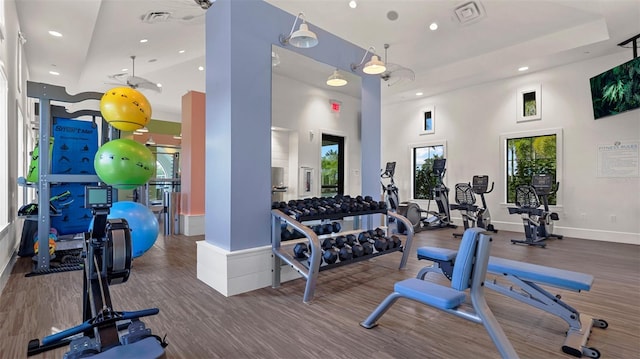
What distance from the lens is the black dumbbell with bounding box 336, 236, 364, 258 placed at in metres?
3.53

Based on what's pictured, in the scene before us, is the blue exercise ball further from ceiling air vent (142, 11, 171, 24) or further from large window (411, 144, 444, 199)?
large window (411, 144, 444, 199)

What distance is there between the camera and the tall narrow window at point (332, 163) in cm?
479

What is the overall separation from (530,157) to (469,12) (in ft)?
12.8

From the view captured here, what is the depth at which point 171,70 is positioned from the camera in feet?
26.4

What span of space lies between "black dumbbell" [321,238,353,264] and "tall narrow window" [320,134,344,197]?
1315mm

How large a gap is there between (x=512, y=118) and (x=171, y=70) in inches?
333

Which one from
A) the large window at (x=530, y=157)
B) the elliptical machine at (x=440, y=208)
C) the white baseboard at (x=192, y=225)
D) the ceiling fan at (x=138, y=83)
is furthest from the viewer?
the elliptical machine at (x=440, y=208)

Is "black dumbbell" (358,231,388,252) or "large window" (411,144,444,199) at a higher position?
"large window" (411,144,444,199)

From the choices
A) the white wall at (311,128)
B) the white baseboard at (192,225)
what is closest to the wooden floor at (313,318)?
the white wall at (311,128)

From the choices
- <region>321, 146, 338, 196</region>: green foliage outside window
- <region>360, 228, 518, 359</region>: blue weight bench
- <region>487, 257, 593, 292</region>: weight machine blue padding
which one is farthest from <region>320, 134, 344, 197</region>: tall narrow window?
<region>360, 228, 518, 359</region>: blue weight bench

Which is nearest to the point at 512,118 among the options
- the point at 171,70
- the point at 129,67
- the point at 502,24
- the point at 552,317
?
the point at 502,24

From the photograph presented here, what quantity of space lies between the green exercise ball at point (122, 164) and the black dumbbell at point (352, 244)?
222 centimetres

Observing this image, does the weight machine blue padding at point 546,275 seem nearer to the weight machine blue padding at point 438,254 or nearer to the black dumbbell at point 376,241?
the weight machine blue padding at point 438,254

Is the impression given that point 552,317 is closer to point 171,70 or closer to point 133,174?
point 133,174
